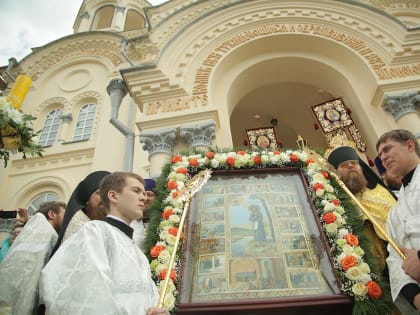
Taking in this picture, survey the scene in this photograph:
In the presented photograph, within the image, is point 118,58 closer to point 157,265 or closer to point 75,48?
point 75,48

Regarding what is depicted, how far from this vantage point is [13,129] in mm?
3256

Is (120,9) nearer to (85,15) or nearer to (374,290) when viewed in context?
(85,15)

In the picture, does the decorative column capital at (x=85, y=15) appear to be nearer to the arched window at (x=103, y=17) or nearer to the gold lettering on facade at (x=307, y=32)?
the arched window at (x=103, y=17)

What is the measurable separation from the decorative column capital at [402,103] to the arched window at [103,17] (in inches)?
700

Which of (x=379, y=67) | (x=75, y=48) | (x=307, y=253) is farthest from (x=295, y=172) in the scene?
(x=75, y=48)

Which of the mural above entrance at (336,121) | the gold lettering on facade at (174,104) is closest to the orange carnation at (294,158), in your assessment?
the mural above entrance at (336,121)

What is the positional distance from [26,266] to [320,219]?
3.02 meters

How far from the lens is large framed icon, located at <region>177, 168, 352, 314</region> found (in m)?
2.86

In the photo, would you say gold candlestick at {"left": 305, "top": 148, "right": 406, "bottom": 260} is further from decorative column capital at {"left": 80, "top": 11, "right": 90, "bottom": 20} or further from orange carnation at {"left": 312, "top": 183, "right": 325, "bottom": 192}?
decorative column capital at {"left": 80, "top": 11, "right": 90, "bottom": 20}

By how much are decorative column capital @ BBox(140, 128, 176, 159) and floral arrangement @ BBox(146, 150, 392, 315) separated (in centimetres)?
163

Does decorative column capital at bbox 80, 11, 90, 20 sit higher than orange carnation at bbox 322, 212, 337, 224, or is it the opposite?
decorative column capital at bbox 80, 11, 90, 20

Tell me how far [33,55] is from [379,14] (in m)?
13.9

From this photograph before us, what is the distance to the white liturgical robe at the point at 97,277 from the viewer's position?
1809 millimetres

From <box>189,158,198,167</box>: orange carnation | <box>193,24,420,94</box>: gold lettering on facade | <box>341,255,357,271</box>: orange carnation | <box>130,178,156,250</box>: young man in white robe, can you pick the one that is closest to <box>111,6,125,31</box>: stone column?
<box>193,24,420,94</box>: gold lettering on facade
